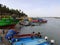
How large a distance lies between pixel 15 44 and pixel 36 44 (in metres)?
3.09

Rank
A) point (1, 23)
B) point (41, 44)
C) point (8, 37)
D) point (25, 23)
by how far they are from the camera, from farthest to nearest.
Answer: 1. point (25, 23)
2. point (1, 23)
3. point (8, 37)
4. point (41, 44)

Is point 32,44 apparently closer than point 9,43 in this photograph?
Yes

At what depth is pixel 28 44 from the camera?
21141 mm

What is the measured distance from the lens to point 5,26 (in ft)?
157

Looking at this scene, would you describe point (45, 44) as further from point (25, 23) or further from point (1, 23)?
point (25, 23)

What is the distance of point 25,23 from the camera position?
70.3m

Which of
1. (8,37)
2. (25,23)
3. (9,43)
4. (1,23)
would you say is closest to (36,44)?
(9,43)

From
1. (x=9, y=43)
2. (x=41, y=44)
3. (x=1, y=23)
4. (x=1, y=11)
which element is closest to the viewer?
(x=41, y=44)

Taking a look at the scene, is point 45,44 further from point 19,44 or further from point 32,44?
point 19,44

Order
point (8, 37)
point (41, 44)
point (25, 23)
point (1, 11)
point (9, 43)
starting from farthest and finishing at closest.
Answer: point (1, 11) → point (25, 23) → point (8, 37) → point (9, 43) → point (41, 44)

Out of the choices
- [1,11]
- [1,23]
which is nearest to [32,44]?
[1,23]

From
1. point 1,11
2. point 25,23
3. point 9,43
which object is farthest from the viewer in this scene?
point 1,11

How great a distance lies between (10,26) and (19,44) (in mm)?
29203

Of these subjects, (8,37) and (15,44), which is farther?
(8,37)
